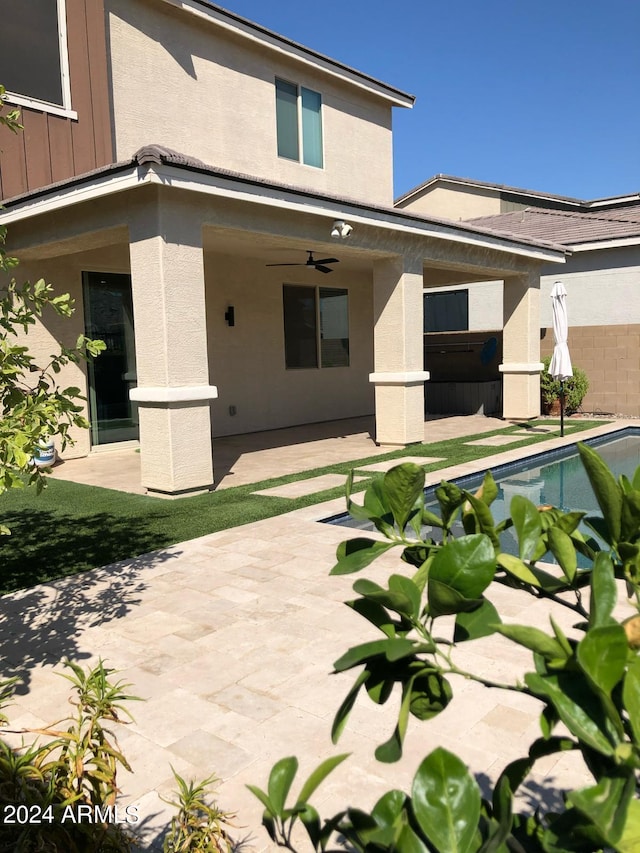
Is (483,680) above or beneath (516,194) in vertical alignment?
beneath

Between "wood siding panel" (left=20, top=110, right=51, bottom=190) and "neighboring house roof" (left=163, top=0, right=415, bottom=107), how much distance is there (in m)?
3.57

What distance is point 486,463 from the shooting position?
11164 mm

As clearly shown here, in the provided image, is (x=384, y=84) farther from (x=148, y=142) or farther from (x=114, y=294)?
(x=114, y=294)

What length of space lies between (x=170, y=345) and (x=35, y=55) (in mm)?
5617

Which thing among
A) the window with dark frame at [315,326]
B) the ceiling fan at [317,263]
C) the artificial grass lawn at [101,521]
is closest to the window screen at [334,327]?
the window with dark frame at [315,326]

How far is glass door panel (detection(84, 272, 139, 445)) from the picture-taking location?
12766mm

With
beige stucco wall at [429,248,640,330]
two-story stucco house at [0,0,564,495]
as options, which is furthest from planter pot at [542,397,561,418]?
beige stucco wall at [429,248,640,330]

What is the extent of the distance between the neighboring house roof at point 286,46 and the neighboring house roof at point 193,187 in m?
5.08

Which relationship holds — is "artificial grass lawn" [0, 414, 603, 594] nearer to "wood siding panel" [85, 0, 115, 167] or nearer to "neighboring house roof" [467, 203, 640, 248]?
"wood siding panel" [85, 0, 115, 167]

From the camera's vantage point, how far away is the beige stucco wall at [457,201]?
28.9 m

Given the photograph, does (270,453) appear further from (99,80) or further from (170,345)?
(99,80)

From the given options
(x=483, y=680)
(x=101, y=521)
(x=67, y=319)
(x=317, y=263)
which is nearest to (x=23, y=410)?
(x=483, y=680)

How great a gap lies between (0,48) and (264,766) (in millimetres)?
11029

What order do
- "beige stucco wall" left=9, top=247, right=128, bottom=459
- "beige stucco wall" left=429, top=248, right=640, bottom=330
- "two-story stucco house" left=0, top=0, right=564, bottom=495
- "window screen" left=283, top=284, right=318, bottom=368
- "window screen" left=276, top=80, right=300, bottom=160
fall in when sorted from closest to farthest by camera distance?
"two-story stucco house" left=0, top=0, right=564, bottom=495
"beige stucco wall" left=9, top=247, right=128, bottom=459
"window screen" left=276, top=80, right=300, bottom=160
"window screen" left=283, top=284, right=318, bottom=368
"beige stucco wall" left=429, top=248, right=640, bottom=330
